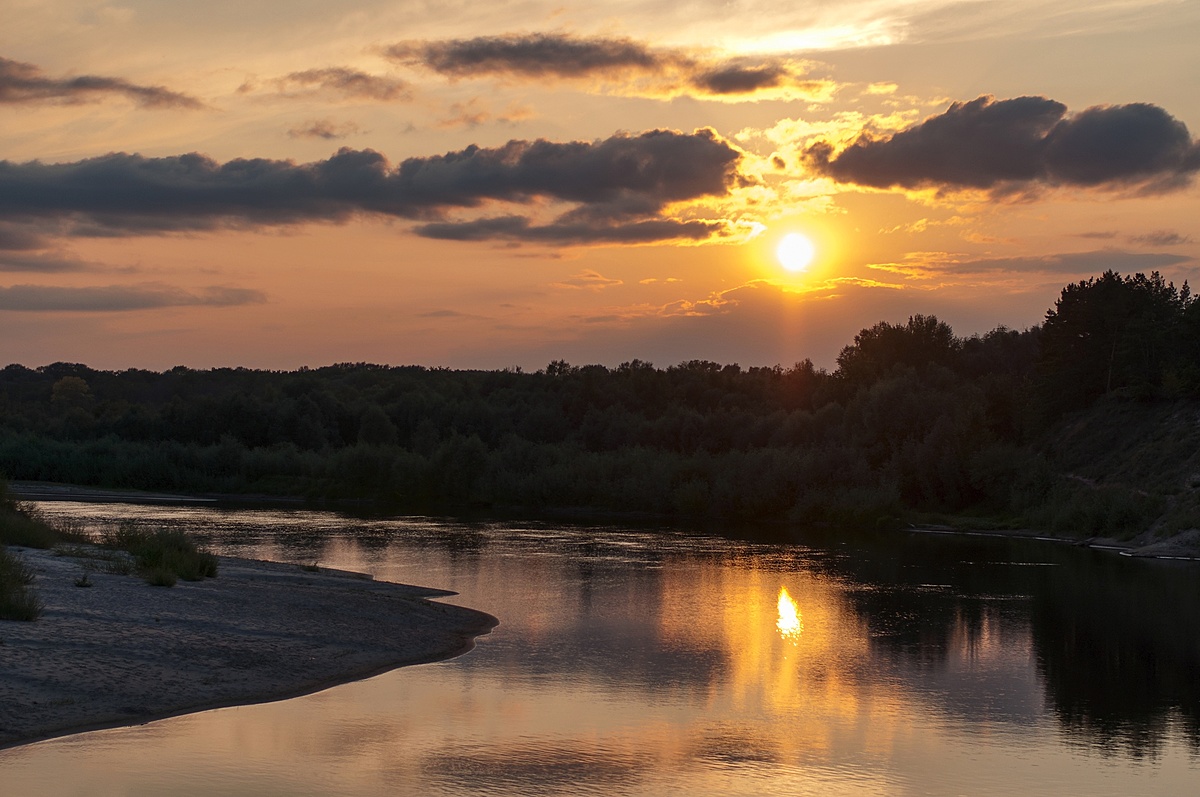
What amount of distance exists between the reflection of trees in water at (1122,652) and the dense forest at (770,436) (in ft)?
40.1

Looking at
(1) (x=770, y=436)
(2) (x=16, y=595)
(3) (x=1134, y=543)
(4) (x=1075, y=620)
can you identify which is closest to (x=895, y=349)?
(1) (x=770, y=436)

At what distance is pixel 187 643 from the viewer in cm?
1928

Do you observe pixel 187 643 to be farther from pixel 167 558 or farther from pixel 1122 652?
pixel 1122 652

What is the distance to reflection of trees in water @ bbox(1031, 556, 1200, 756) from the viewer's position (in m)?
A: 18.1

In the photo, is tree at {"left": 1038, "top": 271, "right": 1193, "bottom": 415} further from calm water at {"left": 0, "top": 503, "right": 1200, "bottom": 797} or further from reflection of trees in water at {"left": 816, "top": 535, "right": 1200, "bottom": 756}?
calm water at {"left": 0, "top": 503, "right": 1200, "bottom": 797}

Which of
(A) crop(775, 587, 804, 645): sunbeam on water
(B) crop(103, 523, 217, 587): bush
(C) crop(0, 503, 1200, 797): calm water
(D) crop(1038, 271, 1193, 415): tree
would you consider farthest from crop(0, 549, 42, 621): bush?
(D) crop(1038, 271, 1193, 415): tree

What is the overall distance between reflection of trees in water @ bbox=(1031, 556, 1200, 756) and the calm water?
0.09 m

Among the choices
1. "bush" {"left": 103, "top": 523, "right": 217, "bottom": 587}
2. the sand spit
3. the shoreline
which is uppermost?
"bush" {"left": 103, "top": 523, "right": 217, "bottom": 587}

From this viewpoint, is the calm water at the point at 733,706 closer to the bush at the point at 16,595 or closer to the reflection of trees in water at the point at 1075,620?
the reflection of trees in water at the point at 1075,620

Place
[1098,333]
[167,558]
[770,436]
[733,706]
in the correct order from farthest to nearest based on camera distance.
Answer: [770,436] < [1098,333] < [167,558] < [733,706]

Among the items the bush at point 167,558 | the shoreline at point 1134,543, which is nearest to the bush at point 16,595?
the bush at point 167,558

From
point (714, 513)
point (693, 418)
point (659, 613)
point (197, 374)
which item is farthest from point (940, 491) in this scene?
point (197, 374)

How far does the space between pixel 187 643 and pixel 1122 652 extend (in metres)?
17.5

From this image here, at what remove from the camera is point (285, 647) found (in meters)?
20.4
